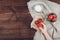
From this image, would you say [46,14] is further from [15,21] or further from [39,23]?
[15,21]

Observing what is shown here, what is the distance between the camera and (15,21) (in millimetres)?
1391

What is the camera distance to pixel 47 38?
1.27 meters

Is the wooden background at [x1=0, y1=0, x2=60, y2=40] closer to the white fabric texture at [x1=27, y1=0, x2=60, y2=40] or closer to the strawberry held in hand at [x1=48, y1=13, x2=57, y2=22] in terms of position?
the white fabric texture at [x1=27, y1=0, x2=60, y2=40]

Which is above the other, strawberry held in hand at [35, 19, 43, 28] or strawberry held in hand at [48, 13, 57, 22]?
strawberry held in hand at [48, 13, 57, 22]

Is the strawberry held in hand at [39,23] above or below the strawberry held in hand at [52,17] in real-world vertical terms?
below

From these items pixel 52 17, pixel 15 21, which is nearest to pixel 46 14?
pixel 52 17

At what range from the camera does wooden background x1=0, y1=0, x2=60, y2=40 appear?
1.32 meters

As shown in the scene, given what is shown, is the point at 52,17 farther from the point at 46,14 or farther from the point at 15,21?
the point at 15,21

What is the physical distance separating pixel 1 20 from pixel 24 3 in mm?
229

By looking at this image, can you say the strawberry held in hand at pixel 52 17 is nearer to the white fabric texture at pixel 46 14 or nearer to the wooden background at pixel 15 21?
the white fabric texture at pixel 46 14

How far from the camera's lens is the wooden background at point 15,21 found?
51.9 inches

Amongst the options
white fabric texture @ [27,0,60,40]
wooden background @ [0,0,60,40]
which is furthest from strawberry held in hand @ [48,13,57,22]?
wooden background @ [0,0,60,40]

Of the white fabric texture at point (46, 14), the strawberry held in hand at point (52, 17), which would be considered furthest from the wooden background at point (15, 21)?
the strawberry held in hand at point (52, 17)

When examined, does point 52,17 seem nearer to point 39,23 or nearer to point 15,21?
point 39,23
